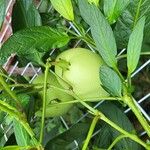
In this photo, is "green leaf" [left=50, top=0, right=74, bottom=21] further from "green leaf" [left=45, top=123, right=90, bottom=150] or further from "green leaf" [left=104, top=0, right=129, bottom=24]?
"green leaf" [left=45, top=123, right=90, bottom=150]

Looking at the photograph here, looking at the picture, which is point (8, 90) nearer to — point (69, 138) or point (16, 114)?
point (16, 114)

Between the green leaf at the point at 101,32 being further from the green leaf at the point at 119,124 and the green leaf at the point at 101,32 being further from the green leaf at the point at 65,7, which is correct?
the green leaf at the point at 119,124

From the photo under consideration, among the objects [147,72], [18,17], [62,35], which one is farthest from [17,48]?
[147,72]

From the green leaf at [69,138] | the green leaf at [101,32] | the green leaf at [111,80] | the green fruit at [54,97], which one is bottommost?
the green leaf at [69,138]

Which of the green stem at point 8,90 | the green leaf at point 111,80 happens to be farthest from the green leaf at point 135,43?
the green stem at point 8,90

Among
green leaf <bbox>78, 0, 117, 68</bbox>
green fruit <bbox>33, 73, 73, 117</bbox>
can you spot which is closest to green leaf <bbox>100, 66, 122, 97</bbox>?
green leaf <bbox>78, 0, 117, 68</bbox>

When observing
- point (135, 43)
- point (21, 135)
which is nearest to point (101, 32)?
point (135, 43)

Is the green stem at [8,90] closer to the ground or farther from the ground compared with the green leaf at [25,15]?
closer to the ground

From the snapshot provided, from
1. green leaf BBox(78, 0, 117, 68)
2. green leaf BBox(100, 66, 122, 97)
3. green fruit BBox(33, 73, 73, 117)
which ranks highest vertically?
green leaf BBox(78, 0, 117, 68)
